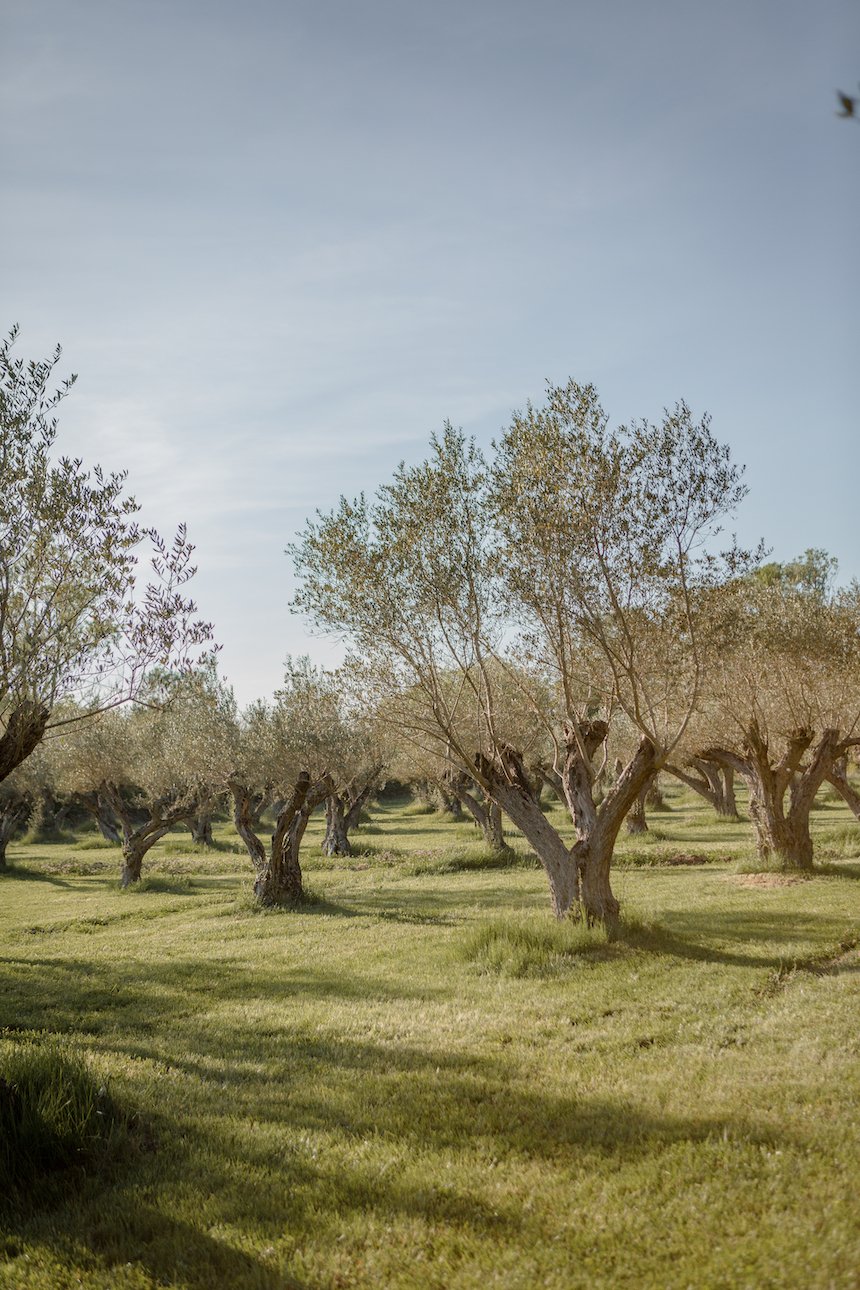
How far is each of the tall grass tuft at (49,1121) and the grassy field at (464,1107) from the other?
0.36 ft

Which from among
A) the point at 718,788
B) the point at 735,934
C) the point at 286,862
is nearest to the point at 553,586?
the point at 735,934

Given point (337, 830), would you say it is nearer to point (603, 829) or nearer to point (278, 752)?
point (278, 752)

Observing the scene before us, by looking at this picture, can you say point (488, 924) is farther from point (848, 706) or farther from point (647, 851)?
point (647, 851)

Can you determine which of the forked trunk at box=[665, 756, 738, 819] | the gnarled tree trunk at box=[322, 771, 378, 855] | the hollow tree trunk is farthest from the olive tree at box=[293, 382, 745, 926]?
the forked trunk at box=[665, 756, 738, 819]

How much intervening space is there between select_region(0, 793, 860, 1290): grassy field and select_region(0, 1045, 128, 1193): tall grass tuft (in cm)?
11

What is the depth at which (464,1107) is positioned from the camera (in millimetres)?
8094

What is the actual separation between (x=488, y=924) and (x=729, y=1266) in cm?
1086

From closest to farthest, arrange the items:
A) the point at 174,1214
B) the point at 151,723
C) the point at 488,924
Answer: the point at 174,1214 → the point at 488,924 → the point at 151,723

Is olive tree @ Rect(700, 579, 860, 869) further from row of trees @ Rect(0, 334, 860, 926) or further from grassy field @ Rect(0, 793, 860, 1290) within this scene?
grassy field @ Rect(0, 793, 860, 1290)

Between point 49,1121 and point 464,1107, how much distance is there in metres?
3.74

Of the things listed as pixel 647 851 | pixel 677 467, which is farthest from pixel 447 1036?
pixel 647 851

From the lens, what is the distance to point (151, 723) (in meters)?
41.8

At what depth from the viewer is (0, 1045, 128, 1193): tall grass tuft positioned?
6829 millimetres

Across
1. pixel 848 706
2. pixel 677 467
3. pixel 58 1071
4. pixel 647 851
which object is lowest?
pixel 647 851
